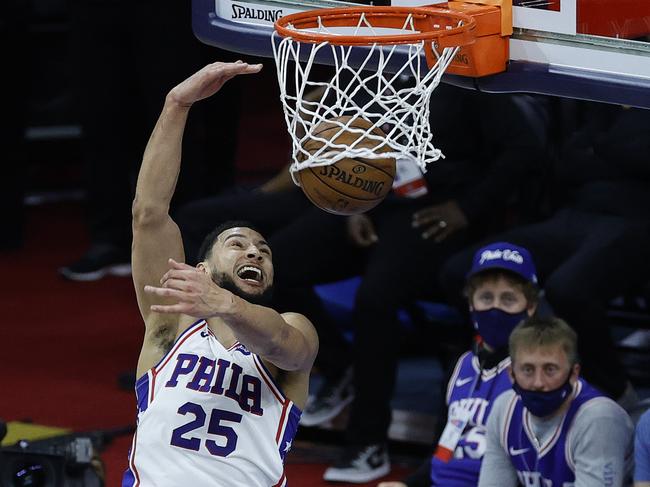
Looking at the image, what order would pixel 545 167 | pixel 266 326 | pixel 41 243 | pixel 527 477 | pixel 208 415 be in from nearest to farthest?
pixel 266 326
pixel 208 415
pixel 527 477
pixel 545 167
pixel 41 243

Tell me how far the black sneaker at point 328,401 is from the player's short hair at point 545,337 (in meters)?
1.92

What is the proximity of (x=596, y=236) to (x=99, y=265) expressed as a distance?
13.7 feet

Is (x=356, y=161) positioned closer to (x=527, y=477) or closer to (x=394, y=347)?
(x=527, y=477)

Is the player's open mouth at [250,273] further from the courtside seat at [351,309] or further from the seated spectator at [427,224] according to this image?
the courtside seat at [351,309]

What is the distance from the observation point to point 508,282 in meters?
5.87

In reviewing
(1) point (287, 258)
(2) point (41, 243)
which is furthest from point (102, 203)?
(1) point (287, 258)

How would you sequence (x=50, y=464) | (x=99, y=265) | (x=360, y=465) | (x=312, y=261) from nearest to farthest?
1. (x=50, y=464)
2. (x=360, y=465)
3. (x=312, y=261)
4. (x=99, y=265)

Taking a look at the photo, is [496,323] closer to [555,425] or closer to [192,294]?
[555,425]

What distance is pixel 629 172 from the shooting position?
634 cm

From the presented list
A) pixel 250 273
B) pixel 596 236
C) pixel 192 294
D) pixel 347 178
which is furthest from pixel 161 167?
pixel 596 236

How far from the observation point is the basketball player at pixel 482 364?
5750 mm

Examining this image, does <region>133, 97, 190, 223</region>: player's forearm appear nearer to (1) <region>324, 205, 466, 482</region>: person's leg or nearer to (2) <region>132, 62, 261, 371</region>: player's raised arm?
(2) <region>132, 62, 261, 371</region>: player's raised arm

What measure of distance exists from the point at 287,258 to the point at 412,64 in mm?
2498

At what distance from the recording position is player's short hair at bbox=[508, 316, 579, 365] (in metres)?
5.26
